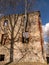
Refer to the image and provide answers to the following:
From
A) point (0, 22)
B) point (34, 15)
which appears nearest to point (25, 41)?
point (34, 15)

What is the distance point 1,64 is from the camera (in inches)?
639

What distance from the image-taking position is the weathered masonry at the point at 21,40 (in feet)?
52.0

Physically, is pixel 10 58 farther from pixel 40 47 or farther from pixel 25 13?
pixel 25 13

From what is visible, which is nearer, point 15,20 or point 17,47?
point 17,47

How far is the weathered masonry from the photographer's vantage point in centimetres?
1586

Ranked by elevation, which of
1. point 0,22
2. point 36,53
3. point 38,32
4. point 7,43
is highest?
point 0,22

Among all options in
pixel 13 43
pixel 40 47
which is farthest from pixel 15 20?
pixel 40 47

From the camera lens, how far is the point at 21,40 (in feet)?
55.7

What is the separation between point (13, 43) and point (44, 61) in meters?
4.57

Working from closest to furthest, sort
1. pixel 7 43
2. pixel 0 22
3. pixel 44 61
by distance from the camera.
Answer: pixel 44 61, pixel 7 43, pixel 0 22

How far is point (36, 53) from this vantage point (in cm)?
1570

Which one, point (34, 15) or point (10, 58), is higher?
point (34, 15)

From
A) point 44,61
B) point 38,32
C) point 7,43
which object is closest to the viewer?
point 44,61

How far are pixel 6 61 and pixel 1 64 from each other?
72cm
